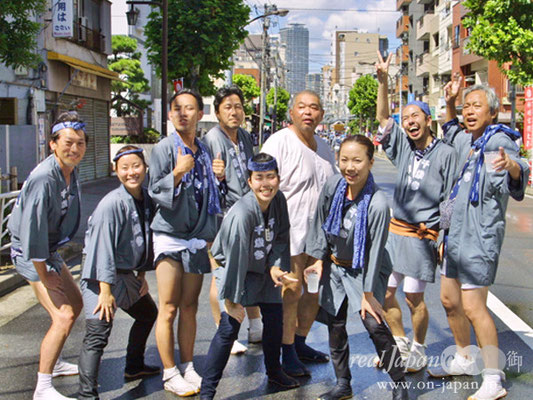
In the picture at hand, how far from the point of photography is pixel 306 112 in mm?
4551

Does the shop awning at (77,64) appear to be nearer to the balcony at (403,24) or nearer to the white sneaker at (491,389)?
the white sneaker at (491,389)

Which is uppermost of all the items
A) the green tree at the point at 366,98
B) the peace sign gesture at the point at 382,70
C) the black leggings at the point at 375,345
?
the green tree at the point at 366,98

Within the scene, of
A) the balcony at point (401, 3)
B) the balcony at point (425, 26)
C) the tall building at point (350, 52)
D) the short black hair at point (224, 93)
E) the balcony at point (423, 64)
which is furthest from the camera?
the tall building at point (350, 52)

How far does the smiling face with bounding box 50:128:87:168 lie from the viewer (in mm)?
3914

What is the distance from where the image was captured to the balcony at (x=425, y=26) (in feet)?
158

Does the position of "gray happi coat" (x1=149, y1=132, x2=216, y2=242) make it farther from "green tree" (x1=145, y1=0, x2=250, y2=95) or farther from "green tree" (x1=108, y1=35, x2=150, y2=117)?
"green tree" (x1=108, y1=35, x2=150, y2=117)

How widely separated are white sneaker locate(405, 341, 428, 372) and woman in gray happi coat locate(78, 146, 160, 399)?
6.35 feet

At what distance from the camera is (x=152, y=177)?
4.00 meters

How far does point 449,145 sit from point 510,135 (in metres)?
0.55

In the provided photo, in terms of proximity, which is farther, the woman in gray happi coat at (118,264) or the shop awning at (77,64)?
the shop awning at (77,64)

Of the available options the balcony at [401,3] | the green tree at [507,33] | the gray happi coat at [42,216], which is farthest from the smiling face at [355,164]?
the balcony at [401,3]

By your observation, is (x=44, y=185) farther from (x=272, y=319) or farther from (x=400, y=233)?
(x=400, y=233)

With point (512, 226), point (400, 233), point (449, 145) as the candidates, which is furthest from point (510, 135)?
point (512, 226)

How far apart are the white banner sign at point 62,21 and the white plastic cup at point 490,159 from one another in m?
15.5
